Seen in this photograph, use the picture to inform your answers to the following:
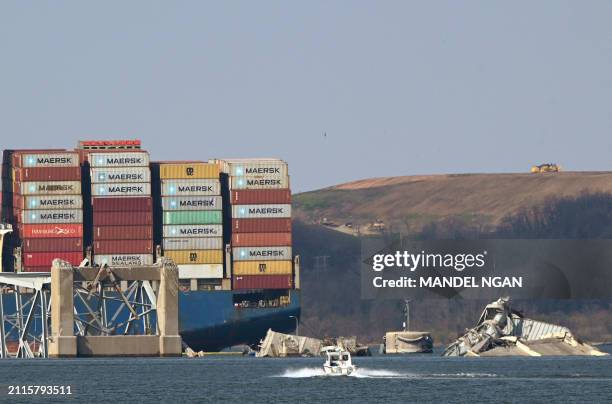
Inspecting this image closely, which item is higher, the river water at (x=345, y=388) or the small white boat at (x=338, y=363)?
the small white boat at (x=338, y=363)

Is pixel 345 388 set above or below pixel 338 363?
below

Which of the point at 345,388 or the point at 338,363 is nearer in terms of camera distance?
the point at 345,388

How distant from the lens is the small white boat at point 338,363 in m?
183

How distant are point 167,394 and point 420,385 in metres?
23.8

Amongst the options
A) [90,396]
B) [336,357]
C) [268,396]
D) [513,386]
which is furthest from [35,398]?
[513,386]

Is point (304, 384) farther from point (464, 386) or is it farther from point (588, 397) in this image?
point (588, 397)

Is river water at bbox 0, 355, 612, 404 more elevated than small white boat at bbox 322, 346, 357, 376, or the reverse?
small white boat at bbox 322, 346, 357, 376

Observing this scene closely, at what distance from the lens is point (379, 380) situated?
186 meters

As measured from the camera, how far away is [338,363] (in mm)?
183500

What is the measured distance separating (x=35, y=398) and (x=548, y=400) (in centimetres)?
4196

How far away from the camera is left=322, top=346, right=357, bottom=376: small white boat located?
599 ft

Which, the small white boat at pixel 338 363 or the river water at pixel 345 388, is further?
the small white boat at pixel 338 363

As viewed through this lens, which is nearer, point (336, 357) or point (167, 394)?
point (167, 394)

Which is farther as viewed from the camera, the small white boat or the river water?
the small white boat
